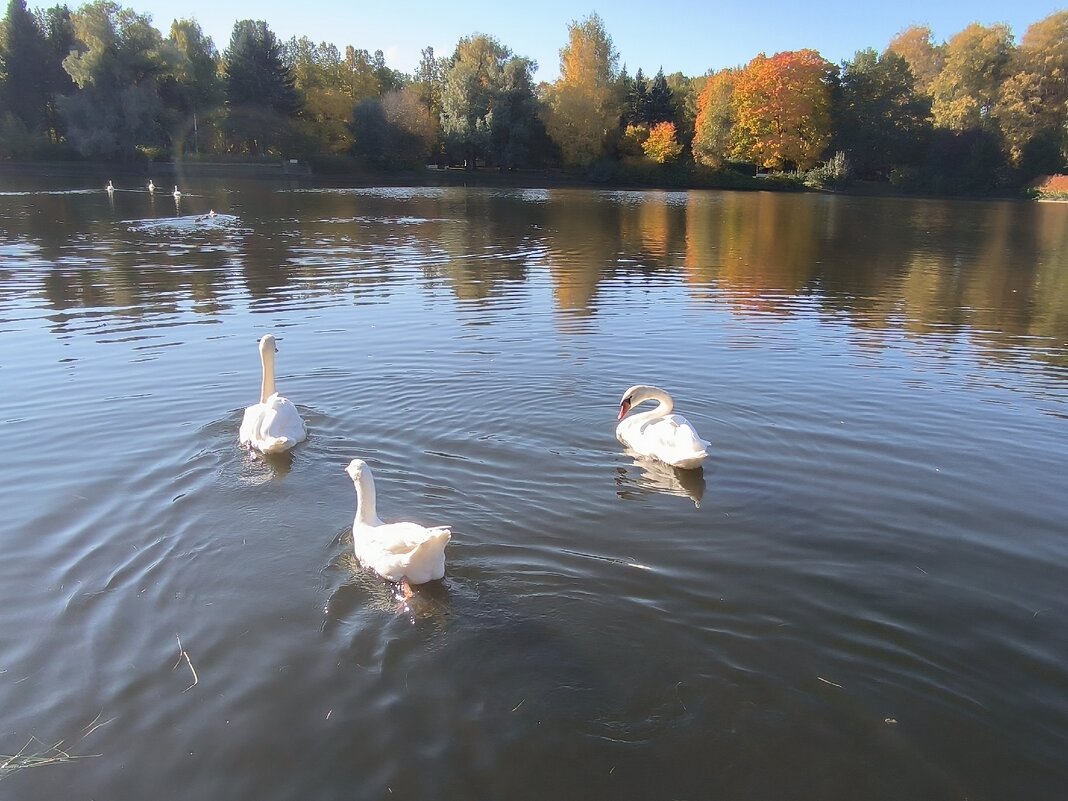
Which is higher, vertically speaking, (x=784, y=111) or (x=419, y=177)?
(x=784, y=111)

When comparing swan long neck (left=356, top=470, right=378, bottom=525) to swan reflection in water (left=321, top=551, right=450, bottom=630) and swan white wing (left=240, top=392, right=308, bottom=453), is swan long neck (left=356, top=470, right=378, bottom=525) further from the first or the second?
swan white wing (left=240, top=392, right=308, bottom=453)

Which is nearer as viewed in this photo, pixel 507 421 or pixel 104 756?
pixel 104 756

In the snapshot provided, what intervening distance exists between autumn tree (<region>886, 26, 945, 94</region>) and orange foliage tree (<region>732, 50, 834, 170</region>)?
978 inches

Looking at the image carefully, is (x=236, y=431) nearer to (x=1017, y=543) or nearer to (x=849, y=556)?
(x=849, y=556)

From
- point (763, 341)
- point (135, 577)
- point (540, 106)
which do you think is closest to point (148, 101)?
point (540, 106)

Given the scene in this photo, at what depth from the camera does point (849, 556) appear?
6.97 m

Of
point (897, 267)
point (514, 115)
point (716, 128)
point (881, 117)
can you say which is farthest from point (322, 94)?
point (897, 267)

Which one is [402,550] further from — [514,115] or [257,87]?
[257,87]

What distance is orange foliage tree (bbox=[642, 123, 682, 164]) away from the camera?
83.4 meters

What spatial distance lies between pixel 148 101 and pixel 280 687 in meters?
79.8

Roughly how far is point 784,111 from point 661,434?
8152 centimetres

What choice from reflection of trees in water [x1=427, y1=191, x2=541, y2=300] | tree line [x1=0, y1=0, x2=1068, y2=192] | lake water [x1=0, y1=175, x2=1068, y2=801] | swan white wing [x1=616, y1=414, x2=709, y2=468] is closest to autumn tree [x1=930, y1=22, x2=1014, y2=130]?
tree line [x1=0, y1=0, x2=1068, y2=192]

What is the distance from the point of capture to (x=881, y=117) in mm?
78625

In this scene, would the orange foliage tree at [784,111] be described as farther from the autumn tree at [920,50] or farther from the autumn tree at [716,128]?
the autumn tree at [920,50]
